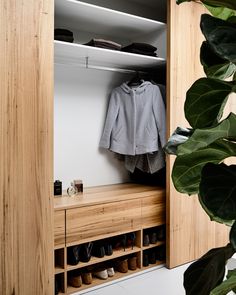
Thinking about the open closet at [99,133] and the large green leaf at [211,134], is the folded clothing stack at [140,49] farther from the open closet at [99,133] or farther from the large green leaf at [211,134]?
the large green leaf at [211,134]

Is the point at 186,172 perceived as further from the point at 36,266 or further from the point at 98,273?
the point at 98,273

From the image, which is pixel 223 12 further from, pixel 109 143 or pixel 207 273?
pixel 109 143

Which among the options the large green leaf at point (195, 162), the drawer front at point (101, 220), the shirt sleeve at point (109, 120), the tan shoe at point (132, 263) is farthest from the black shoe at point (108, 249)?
the large green leaf at point (195, 162)

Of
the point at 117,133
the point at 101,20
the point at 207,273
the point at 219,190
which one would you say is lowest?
the point at 207,273

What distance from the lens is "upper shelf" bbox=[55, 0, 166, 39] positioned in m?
2.12

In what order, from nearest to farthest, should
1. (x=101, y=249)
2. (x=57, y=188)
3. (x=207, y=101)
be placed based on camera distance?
(x=207, y=101)
(x=101, y=249)
(x=57, y=188)

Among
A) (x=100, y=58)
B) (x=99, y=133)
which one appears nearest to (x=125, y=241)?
(x=99, y=133)

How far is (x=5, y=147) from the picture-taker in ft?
5.42

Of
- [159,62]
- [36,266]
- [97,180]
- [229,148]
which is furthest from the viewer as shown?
[97,180]

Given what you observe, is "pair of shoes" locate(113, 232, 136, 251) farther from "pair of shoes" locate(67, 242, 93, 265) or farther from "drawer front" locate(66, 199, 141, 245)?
"pair of shoes" locate(67, 242, 93, 265)

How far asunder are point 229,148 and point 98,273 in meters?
1.98

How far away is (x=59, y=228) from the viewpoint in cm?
201

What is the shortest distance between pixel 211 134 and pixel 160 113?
2.11m

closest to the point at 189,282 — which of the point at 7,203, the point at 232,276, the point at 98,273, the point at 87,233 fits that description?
the point at 232,276
